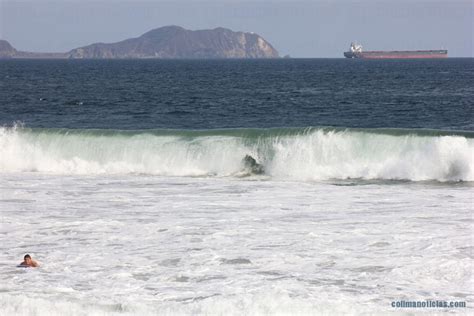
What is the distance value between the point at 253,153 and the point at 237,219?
990cm

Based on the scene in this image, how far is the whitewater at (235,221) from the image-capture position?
11445 mm

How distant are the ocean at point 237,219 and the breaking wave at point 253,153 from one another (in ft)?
0.22

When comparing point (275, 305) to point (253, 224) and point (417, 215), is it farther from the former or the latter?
point (417, 215)

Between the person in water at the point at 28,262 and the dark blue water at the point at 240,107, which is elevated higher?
the dark blue water at the point at 240,107

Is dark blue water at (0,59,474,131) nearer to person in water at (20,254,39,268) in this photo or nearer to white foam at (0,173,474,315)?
white foam at (0,173,474,315)

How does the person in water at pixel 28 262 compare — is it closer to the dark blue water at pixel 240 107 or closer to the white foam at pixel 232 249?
the white foam at pixel 232 249

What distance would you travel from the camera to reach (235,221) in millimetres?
16234

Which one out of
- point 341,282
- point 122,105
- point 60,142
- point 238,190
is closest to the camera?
point 341,282

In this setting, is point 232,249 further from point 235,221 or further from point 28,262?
point 28,262

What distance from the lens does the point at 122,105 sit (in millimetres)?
46781

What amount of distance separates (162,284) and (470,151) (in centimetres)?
1456

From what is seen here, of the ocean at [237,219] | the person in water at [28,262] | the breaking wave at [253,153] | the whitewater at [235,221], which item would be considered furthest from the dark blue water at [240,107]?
the person in water at [28,262]

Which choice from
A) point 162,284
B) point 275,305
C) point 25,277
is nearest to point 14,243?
point 25,277

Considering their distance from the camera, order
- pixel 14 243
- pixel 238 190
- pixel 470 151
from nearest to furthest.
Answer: pixel 14 243 < pixel 238 190 < pixel 470 151
